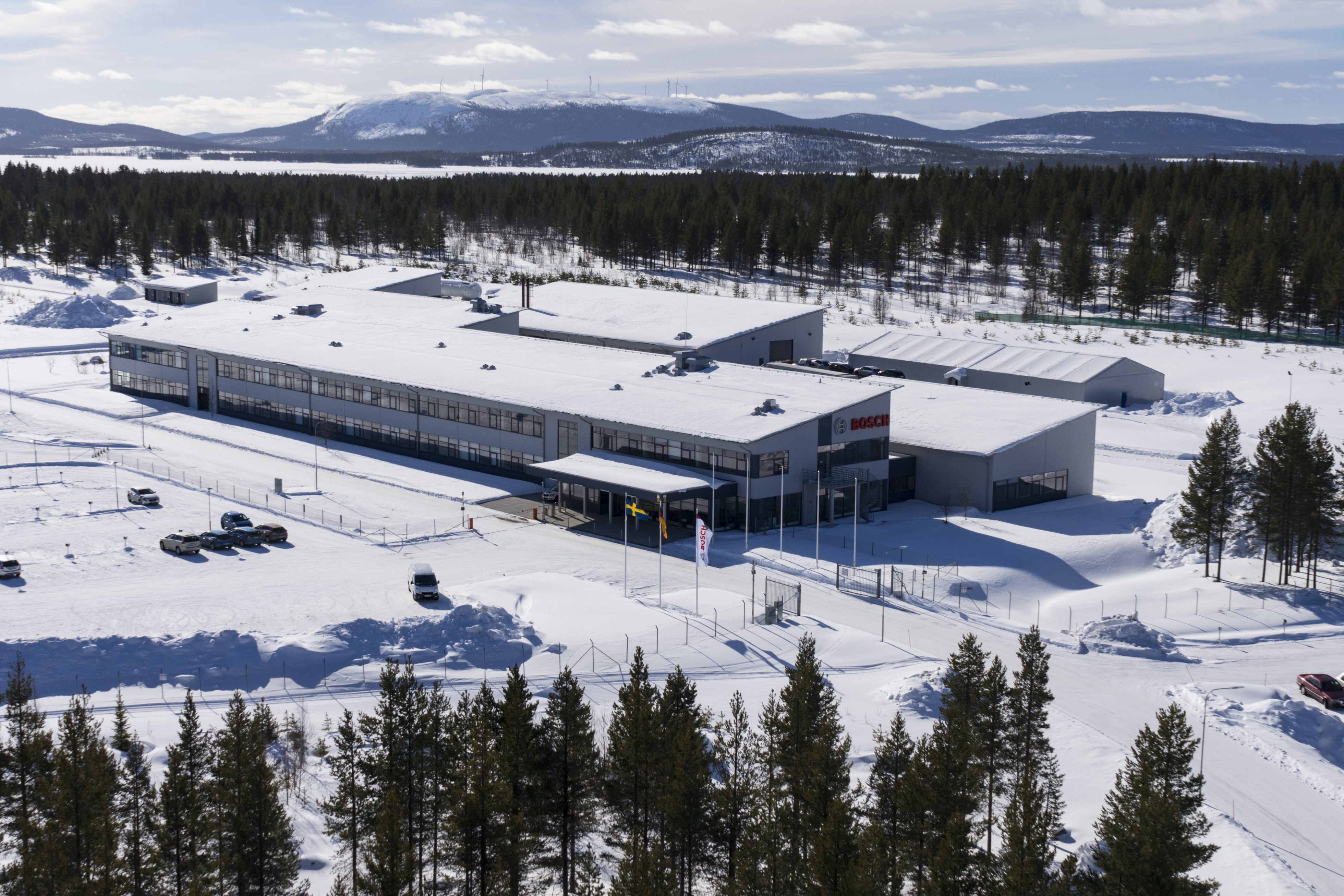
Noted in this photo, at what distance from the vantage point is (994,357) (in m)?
96.5

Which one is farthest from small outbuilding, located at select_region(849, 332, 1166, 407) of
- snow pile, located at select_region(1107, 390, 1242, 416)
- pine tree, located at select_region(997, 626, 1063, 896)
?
pine tree, located at select_region(997, 626, 1063, 896)

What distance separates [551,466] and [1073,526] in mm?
26284

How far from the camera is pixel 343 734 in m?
32.6

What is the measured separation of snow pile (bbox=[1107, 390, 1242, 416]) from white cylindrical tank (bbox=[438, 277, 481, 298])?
62490 mm

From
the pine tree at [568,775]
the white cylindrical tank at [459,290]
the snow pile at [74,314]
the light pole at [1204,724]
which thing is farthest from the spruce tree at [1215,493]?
the snow pile at [74,314]

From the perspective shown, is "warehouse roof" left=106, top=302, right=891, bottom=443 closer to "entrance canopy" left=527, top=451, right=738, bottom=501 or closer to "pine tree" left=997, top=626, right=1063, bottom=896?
"entrance canopy" left=527, top=451, right=738, bottom=501

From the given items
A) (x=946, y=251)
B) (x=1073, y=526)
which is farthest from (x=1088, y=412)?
(x=946, y=251)

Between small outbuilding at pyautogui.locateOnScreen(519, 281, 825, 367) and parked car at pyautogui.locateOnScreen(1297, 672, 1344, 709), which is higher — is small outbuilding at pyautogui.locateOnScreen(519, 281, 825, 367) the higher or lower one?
the higher one

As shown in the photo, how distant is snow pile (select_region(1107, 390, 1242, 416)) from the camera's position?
94.8m

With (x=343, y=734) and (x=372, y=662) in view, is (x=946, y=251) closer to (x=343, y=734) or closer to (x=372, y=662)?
(x=372, y=662)

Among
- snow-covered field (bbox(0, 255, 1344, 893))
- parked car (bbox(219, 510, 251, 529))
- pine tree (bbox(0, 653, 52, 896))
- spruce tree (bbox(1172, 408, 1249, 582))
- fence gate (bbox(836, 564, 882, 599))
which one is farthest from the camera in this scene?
parked car (bbox(219, 510, 251, 529))

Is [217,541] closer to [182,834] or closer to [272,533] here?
[272,533]

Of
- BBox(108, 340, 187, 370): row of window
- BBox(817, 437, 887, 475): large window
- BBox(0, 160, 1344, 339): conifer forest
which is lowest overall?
BBox(817, 437, 887, 475): large window

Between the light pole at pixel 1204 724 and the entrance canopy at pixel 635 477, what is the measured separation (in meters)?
25.5
